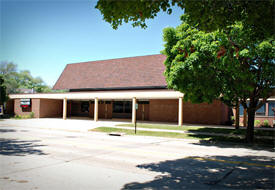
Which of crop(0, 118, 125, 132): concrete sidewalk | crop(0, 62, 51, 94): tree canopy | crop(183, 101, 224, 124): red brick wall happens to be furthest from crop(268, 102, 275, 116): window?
crop(0, 62, 51, 94): tree canopy

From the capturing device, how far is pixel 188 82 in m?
15.6

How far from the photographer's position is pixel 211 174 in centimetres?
702

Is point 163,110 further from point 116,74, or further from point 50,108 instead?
point 50,108

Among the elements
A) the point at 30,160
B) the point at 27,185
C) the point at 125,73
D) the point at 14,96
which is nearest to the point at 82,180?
the point at 27,185

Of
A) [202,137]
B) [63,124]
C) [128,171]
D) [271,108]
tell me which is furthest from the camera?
[271,108]

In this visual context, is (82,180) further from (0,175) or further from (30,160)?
(30,160)

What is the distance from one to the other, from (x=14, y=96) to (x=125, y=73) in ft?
65.5

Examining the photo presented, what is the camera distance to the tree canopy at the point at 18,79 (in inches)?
2729

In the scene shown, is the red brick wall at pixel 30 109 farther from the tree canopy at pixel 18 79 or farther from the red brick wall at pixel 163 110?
the tree canopy at pixel 18 79

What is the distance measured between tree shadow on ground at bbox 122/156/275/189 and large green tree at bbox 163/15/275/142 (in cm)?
551

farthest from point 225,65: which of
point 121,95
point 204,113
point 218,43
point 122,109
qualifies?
point 122,109

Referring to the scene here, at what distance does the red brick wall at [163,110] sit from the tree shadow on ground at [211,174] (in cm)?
2009

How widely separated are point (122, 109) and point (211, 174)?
28.4 m

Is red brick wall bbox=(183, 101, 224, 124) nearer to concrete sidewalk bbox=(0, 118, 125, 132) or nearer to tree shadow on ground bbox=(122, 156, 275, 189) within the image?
concrete sidewalk bbox=(0, 118, 125, 132)
